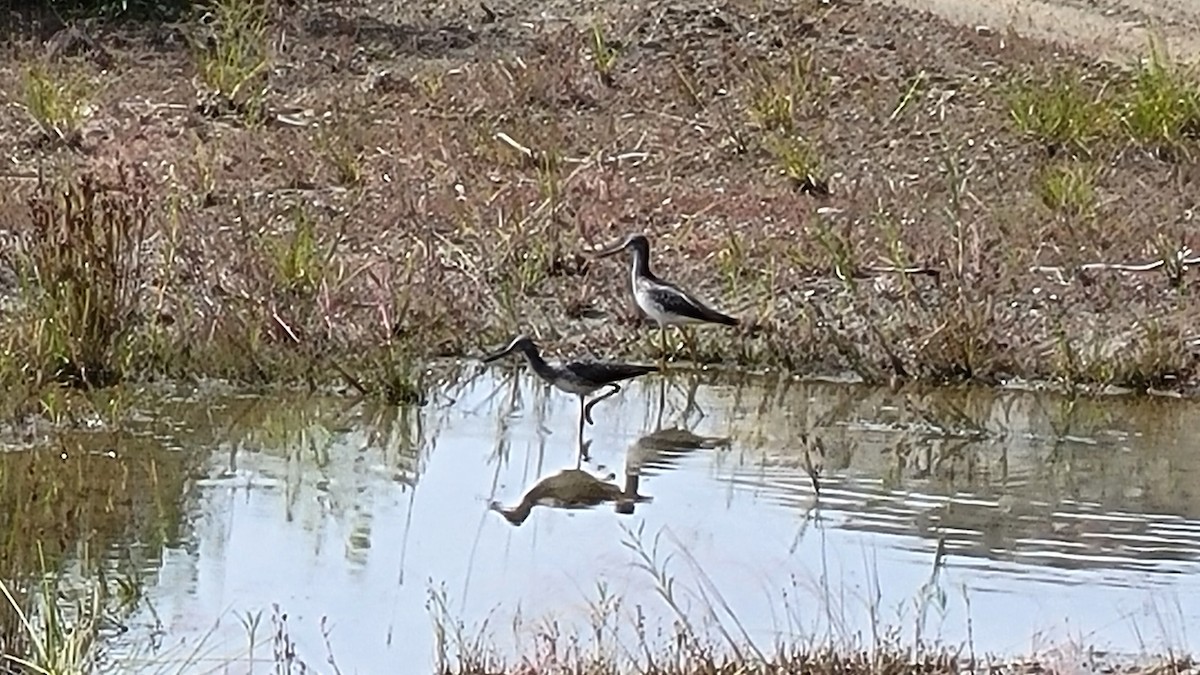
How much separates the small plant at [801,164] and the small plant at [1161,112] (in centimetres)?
216

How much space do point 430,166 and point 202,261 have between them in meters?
3.33

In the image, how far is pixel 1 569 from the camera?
809 centimetres

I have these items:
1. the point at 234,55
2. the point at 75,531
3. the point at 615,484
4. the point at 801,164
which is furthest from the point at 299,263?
the point at 234,55

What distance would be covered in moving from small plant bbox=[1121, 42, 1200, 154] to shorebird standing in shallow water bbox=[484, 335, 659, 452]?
19.5ft

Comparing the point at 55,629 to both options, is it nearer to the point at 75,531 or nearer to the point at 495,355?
the point at 75,531

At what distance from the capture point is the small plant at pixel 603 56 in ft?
60.8

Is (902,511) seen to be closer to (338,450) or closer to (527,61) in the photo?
(338,450)

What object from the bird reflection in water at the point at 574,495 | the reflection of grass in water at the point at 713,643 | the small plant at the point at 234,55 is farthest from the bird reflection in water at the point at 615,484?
the small plant at the point at 234,55

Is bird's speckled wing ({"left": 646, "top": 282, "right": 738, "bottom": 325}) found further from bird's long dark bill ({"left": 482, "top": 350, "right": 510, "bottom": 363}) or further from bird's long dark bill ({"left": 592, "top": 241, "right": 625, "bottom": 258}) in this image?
bird's long dark bill ({"left": 592, "top": 241, "right": 625, "bottom": 258})

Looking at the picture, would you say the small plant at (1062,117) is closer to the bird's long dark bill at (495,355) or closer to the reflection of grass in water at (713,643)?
the bird's long dark bill at (495,355)

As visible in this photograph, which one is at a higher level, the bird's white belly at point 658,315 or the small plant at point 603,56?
the small plant at point 603,56

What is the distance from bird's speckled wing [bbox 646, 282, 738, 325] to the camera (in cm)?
1255

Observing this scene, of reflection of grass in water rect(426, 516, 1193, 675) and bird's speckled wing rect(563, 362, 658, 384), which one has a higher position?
bird's speckled wing rect(563, 362, 658, 384)

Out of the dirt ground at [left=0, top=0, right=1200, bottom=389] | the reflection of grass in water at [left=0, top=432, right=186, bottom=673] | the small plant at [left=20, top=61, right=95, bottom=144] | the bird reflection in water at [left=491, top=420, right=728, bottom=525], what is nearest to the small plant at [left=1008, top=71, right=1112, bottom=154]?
the dirt ground at [left=0, top=0, right=1200, bottom=389]
